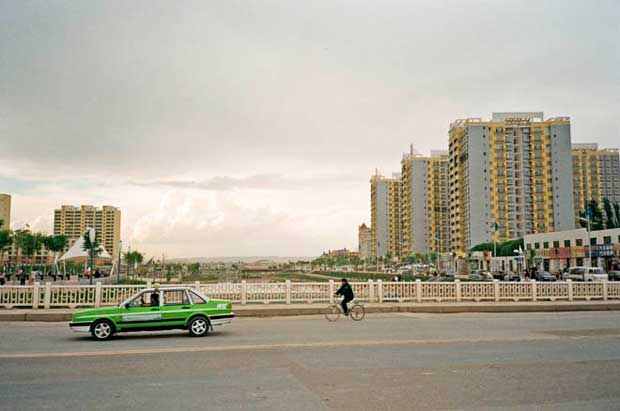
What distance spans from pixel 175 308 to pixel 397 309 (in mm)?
11683

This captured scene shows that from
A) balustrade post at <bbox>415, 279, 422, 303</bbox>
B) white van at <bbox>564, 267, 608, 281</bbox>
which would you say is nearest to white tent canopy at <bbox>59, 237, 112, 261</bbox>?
balustrade post at <bbox>415, 279, 422, 303</bbox>

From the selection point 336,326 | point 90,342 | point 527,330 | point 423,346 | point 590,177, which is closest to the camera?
point 423,346

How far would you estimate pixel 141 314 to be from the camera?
1527 centimetres

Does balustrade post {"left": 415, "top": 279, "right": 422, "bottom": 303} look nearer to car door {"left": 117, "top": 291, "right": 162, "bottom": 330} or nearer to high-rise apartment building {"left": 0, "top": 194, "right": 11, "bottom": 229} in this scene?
car door {"left": 117, "top": 291, "right": 162, "bottom": 330}

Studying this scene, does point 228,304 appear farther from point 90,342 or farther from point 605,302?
point 605,302

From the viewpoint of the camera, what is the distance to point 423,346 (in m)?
13.0

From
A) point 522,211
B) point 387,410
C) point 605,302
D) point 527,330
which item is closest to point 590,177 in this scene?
point 522,211

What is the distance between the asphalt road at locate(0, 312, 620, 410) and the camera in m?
7.60

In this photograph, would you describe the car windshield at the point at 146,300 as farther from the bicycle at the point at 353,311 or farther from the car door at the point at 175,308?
the bicycle at the point at 353,311

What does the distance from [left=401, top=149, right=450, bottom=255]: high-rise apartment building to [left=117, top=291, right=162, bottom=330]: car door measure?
167998 millimetres

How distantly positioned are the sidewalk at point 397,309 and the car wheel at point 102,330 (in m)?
7.03

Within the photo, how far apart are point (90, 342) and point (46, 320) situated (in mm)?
7725

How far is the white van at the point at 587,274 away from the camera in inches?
1925

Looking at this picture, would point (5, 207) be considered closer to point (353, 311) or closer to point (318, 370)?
point (353, 311)
